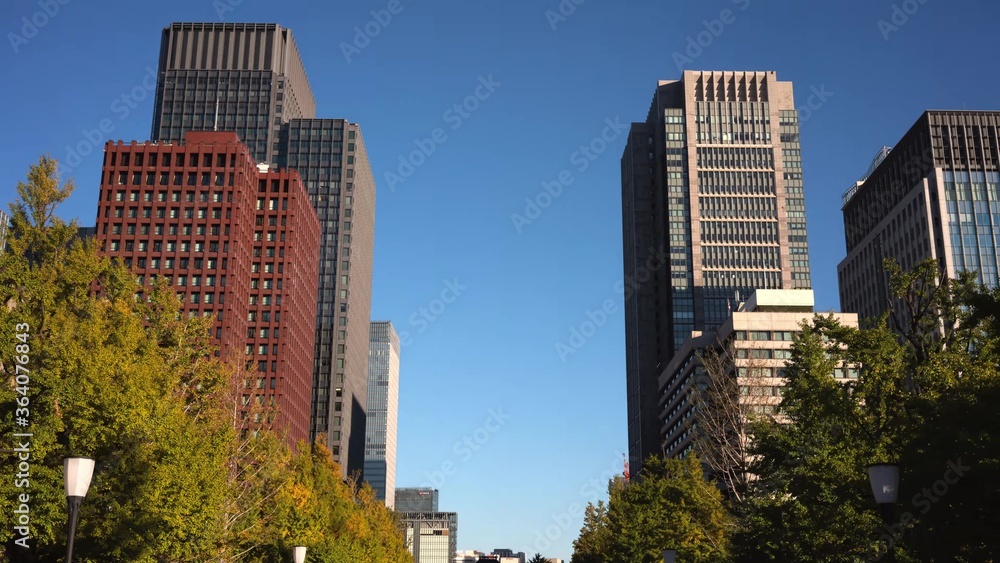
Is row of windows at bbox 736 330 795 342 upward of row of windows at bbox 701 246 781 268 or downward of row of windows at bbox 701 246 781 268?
downward

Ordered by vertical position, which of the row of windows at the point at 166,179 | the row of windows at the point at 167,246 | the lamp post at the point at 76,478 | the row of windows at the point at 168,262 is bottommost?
the lamp post at the point at 76,478

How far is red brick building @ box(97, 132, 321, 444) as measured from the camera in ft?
461

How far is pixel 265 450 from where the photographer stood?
57.5 meters

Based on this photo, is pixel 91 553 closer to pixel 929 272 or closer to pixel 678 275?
pixel 929 272

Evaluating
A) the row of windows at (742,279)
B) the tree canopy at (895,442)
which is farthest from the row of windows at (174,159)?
the tree canopy at (895,442)

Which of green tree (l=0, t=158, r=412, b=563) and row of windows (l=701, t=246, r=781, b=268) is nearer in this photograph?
green tree (l=0, t=158, r=412, b=563)

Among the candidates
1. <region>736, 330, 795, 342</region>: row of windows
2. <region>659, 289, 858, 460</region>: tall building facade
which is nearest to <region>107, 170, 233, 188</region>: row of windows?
<region>659, 289, 858, 460</region>: tall building facade

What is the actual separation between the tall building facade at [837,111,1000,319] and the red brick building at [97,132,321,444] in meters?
94.7

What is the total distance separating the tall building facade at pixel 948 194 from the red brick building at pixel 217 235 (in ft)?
311

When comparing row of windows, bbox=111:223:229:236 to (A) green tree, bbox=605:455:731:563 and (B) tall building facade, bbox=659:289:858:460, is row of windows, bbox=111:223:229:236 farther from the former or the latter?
(A) green tree, bbox=605:455:731:563

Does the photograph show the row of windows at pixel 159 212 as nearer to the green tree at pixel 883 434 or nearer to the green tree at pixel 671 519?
the green tree at pixel 671 519

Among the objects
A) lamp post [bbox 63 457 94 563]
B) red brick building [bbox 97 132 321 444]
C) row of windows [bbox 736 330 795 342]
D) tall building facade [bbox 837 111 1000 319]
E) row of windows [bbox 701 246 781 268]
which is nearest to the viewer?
lamp post [bbox 63 457 94 563]

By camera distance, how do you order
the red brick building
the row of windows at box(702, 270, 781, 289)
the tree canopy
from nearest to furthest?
1. the tree canopy
2. the red brick building
3. the row of windows at box(702, 270, 781, 289)

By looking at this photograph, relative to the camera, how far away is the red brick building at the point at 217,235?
140 m
